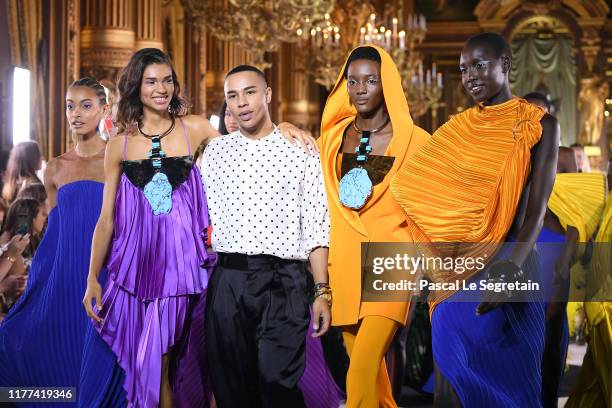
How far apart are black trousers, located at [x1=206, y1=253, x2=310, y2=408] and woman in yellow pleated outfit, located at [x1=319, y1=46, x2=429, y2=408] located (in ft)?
2.08

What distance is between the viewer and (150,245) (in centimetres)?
511

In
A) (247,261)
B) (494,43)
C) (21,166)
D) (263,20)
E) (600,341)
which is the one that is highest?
(263,20)

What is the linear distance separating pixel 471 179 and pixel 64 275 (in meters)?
2.10

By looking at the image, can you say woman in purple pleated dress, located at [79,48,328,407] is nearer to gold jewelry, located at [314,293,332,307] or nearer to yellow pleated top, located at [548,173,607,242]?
gold jewelry, located at [314,293,332,307]

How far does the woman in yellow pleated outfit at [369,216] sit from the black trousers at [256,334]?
2.08 ft

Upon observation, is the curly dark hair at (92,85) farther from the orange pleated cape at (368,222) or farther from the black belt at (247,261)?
the black belt at (247,261)

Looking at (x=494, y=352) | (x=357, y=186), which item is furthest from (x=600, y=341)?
(x=357, y=186)

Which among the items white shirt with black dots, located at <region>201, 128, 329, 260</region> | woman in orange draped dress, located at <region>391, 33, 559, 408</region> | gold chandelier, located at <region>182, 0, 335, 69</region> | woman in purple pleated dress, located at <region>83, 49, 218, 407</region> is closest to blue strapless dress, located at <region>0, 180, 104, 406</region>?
woman in purple pleated dress, located at <region>83, 49, 218, 407</region>

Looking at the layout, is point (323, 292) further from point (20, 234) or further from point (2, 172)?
point (2, 172)

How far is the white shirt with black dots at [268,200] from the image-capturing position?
15.7 ft

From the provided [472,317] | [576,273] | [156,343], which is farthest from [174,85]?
[576,273]

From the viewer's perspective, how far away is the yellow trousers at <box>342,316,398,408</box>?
531cm

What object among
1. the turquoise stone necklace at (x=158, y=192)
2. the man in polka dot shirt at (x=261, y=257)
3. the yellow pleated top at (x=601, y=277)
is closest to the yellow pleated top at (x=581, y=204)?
the yellow pleated top at (x=601, y=277)

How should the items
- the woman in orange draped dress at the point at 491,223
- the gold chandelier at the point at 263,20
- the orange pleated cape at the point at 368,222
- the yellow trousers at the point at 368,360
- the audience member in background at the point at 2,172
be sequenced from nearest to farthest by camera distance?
the woman in orange draped dress at the point at 491,223, the yellow trousers at the point at 368,360, the orange pleated cape at the point at 368,222, the audience member in background at the point at 2,172, the gold chandelier at the point at 263,20
